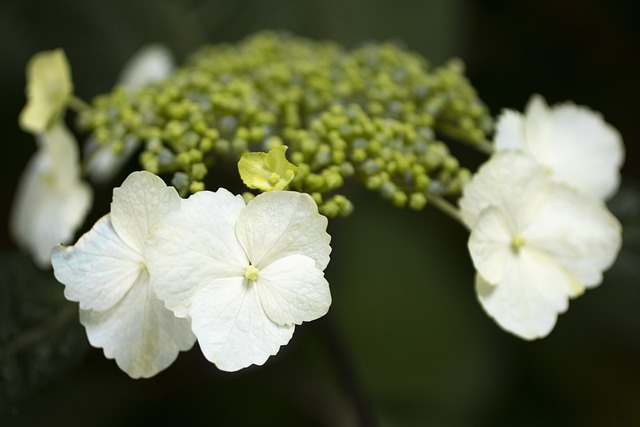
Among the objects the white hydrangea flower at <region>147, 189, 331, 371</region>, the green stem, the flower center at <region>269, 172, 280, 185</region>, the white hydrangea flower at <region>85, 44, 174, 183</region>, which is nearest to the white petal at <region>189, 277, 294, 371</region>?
the white hydrangea flower at <region>147, 189, 331, 371</region>

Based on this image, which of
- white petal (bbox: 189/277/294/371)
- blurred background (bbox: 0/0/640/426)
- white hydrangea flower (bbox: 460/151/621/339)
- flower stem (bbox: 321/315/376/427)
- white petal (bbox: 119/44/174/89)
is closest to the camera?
white petal (bbox: 189/277/294/371)

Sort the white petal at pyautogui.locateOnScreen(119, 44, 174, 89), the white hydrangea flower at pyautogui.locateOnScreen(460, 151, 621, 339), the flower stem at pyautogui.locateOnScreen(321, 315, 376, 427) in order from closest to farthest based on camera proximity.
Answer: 1. the white hydrangea flower at pyautogui.locateOnScreen(460, 151, 621, 339)
2. the flower stem at pyautogui.locateOnScreen(321, 315, 376, 427)
3. the white petal at pyautogui.locateOnScreen(119, 44, 174, 89)

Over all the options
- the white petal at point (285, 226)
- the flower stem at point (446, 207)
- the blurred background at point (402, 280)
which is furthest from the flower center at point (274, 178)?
the blurred background at point (402, 280)

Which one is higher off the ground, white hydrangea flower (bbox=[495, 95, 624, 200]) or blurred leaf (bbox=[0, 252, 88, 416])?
white hydrangea flower (bbox=[495, 95, 624, 200])

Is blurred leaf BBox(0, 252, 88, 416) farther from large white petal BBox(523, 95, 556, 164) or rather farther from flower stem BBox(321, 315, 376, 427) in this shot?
large white petal BBox(523, 95, 556, 164)

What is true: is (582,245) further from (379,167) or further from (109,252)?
(109,252)

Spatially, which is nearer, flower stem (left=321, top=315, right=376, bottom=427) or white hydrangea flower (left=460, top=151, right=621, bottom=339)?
white hydrangea flower (left=460, top=151, right=621, bottom=339)

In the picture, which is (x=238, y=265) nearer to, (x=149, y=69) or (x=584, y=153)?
(x=584, y=153)
